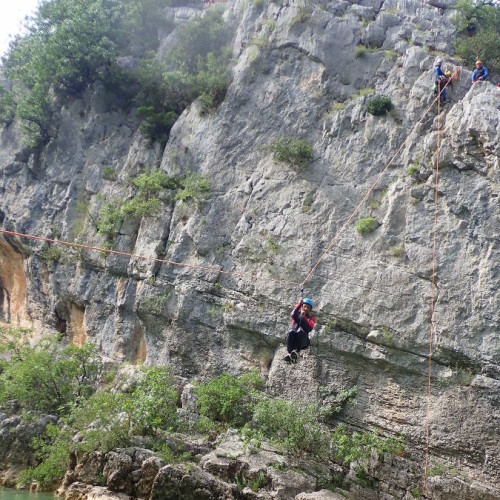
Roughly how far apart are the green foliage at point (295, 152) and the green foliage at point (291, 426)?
7.78 m

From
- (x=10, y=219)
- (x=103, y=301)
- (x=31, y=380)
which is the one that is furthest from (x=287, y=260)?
(x=10, y=219)

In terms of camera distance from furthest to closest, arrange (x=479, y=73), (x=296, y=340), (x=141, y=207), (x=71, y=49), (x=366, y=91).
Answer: (x=71, y=49), (x=141, y=207), (x=366, y=91), (x=479, y=73), (x=296, y=340)

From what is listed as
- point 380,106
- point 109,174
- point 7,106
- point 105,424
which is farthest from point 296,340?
point 7,106

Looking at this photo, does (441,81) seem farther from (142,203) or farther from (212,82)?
(142,203)

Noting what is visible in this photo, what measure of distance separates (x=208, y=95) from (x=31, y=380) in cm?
1156

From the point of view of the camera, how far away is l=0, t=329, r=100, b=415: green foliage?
16.8m

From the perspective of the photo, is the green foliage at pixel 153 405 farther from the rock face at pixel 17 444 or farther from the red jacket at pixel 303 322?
the red jacket at pixel 303 322

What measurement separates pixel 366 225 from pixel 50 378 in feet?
34.1

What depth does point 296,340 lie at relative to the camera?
14.5m

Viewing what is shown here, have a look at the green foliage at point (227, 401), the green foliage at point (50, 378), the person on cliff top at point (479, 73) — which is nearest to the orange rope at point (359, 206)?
the person on cliff top at point (479, 73)

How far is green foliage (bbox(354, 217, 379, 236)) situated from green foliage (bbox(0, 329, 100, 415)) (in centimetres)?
911

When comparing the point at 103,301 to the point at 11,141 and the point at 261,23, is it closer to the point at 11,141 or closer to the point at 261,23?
the point at 11,141

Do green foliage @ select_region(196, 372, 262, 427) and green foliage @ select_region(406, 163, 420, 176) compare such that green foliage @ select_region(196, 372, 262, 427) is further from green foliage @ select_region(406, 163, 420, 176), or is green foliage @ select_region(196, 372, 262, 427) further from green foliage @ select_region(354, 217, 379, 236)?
green foliage @ select_region(406, 163, 420, 176)

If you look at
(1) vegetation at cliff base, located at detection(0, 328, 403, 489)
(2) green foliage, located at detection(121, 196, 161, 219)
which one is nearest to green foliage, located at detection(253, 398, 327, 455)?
(1) vegetation at cliff base, located at detection(0, 328, 403, 489)
